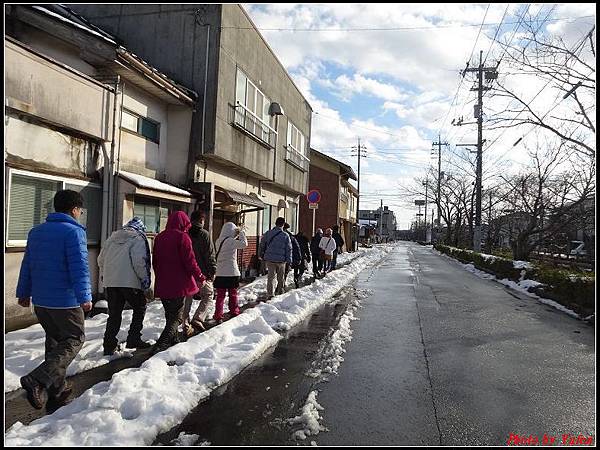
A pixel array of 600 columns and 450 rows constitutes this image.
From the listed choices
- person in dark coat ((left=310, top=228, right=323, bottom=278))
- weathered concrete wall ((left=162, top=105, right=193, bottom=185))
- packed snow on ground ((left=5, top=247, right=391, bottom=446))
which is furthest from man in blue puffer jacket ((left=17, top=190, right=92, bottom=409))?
person in dark coat ((left=310, top=228, right=323, bottom=278))

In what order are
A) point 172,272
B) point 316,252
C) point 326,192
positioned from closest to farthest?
point 172,272
point 316,252
point 326,192

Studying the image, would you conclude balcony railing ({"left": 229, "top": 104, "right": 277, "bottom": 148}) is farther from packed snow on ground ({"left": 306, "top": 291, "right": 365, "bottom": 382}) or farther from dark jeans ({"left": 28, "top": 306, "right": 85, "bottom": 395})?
dark jeans ({"left": 28, "top": 306, "right": 85, "bottom": 395})

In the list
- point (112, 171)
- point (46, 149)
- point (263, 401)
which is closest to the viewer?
point (263, 401)

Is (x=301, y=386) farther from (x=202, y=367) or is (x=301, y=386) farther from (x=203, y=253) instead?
(x=203, y=253)

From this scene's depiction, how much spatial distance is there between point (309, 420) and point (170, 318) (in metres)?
2.52

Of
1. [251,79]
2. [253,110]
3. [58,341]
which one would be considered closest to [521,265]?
[253,110]

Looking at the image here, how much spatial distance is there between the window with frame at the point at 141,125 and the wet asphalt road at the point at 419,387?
5.41 m

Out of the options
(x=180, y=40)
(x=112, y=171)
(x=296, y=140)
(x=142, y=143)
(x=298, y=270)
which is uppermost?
(x=180, y=40)

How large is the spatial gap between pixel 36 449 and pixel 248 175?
39.2ft

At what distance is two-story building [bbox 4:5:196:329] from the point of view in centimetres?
629

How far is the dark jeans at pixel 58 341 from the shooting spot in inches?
148

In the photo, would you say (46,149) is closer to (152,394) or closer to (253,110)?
(152,394)

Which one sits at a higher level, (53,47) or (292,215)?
(53,47)

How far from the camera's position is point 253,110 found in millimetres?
13570
